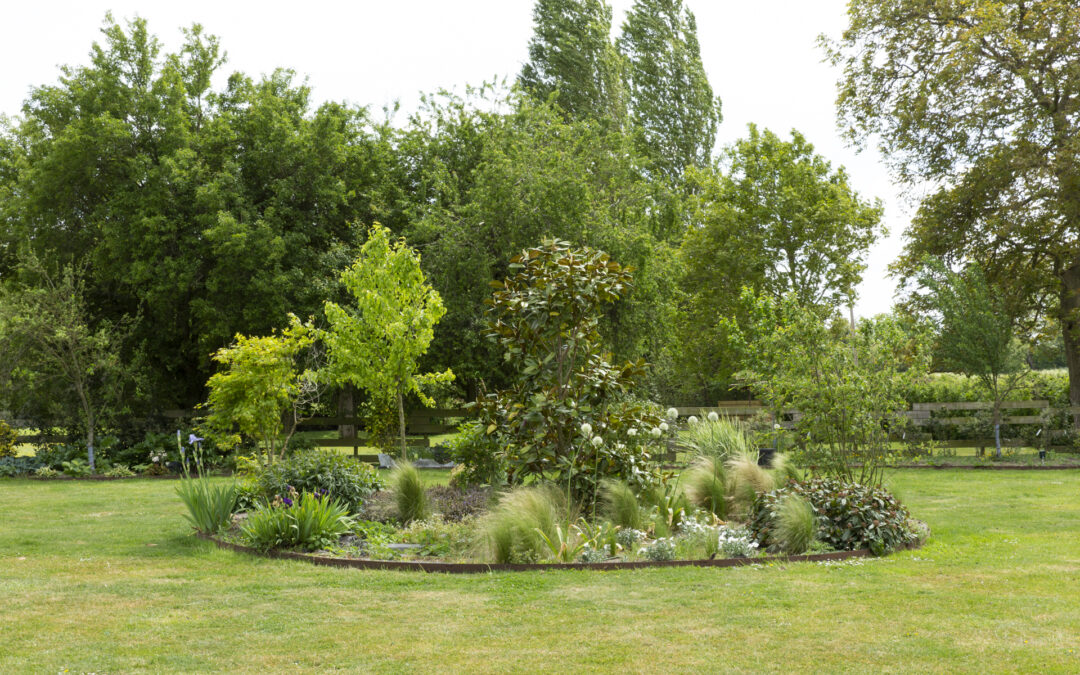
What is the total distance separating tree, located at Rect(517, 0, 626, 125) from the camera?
3453 centimetres

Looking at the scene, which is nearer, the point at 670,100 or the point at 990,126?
the point at 990,126

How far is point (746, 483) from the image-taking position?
9.71 metres

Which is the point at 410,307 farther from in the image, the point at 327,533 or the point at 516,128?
the point at 516,128

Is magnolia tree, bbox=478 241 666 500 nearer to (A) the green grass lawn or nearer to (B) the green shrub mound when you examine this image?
(B) the green shrub mound

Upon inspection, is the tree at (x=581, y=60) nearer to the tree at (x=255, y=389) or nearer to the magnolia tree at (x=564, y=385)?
the tree at (x=255, y=389)

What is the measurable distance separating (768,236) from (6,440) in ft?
64.1

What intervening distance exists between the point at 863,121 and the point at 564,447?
18.3m

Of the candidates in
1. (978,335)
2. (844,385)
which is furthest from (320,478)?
(978,335)

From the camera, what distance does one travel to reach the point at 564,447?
30.7 feet

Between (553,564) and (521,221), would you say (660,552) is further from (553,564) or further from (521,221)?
(521,221)

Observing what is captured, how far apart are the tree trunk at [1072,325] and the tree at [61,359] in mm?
21890

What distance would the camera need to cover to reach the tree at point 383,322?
14234 mm

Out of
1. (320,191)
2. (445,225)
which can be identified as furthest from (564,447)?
(320,191)

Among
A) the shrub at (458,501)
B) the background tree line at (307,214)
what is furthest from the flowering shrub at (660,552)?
the background tree line at (307,214)
